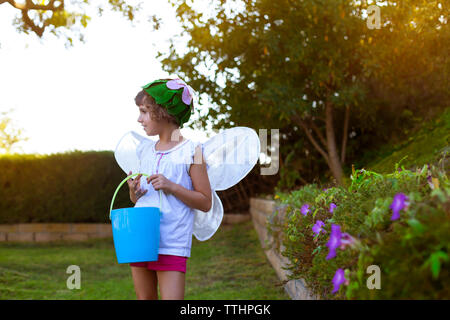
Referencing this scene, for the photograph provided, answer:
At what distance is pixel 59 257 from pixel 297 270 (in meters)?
6.33

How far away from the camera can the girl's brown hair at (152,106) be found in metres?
2.27

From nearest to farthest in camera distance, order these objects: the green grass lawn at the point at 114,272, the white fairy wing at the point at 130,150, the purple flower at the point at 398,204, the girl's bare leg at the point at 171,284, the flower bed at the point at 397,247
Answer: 1. the flower bed at the point at 397,247
2. the purple flower at the point at 398,204
3. the girl's bare leg at the point at 171,284
4. the white fairy wing at the point at 130,150
5. the green grass lawn at the point at 114,272

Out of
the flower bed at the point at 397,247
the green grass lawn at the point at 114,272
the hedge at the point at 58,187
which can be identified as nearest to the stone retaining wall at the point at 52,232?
the hedge at the point at 58,187

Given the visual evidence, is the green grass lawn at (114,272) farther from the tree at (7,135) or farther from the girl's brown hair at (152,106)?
the tree at (7,135)

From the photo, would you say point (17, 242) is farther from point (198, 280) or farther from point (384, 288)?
point (384, 288)

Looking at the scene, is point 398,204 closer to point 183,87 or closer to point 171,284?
point 171,284

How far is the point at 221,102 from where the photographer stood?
23.9 feet

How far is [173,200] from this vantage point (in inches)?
84.6

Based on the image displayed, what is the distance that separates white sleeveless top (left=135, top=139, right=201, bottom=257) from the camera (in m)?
2.10

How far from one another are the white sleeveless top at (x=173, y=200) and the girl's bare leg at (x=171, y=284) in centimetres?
9

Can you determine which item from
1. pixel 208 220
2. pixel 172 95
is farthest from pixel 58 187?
pixel 172 95

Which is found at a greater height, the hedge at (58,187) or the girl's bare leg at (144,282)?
the hedge at (58,187)

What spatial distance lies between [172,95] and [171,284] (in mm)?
883

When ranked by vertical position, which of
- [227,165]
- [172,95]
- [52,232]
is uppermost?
[52,232]
